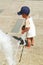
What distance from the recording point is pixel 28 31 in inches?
155

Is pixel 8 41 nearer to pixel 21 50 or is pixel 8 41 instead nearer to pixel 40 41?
pixel 21 50

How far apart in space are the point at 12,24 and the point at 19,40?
3269mm

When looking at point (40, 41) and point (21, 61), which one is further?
point (40, 41)

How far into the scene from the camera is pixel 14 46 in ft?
14.4

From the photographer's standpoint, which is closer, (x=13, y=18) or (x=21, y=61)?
(x=21, y=61)

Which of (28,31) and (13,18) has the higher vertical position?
(28,31)

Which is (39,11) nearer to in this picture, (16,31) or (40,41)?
(16,31)

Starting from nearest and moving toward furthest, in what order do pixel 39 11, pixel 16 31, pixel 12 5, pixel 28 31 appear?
pixel 28 31 < pixel 16 31 < pixel 39 11 < pixel 12 5

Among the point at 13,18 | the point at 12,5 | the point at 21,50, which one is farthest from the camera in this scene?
the point at 12,5

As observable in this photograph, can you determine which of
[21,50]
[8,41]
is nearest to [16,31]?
[21,50]

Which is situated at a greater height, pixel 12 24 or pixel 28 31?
pixel 28 31

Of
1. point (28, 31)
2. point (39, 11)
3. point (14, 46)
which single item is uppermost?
point (28, 31)

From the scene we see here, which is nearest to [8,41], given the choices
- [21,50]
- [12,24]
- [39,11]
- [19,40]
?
[19,40]

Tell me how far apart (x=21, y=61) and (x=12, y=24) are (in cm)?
Answer: 266
